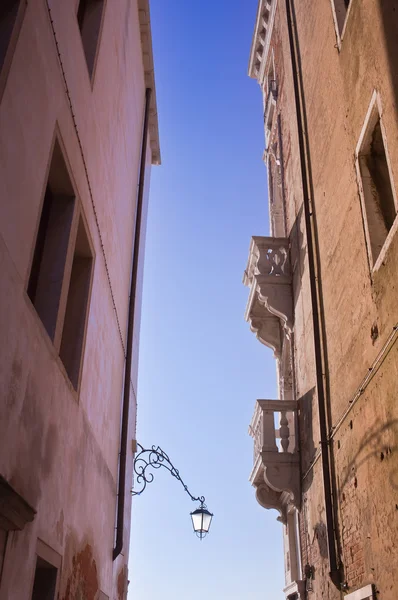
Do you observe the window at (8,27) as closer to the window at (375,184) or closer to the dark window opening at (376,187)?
the window at (375,184)

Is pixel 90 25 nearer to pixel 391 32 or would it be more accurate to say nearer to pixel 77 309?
pixel 77 309

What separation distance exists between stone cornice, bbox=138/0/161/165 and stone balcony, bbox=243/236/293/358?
4394 millimetres

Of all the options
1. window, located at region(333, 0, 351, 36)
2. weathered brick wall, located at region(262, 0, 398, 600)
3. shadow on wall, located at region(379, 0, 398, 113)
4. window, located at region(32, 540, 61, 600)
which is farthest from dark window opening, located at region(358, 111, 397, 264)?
window, located at region(32, 540, 61, 600)

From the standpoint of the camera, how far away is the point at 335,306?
732 centimetres

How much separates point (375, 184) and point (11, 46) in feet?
12.1

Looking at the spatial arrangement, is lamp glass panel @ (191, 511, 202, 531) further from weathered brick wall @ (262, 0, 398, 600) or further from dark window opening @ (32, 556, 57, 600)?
dark window opening @ (32, 556, 57, 600)

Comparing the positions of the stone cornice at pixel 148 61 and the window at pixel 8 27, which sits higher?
the stone cornice at pixel 148 61

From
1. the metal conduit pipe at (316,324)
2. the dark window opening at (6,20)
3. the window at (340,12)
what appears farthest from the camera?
the window at (340,12)

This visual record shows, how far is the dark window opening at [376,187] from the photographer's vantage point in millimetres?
6107

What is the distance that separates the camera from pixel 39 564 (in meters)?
5.00

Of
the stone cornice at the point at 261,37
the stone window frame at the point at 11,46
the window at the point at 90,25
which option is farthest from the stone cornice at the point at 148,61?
the stone window frame at the point at 11,46

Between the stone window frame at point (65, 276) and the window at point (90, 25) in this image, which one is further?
the window at point (90, 25)

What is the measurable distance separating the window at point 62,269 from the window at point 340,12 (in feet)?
12.3

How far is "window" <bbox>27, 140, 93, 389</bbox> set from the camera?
5367 mm
